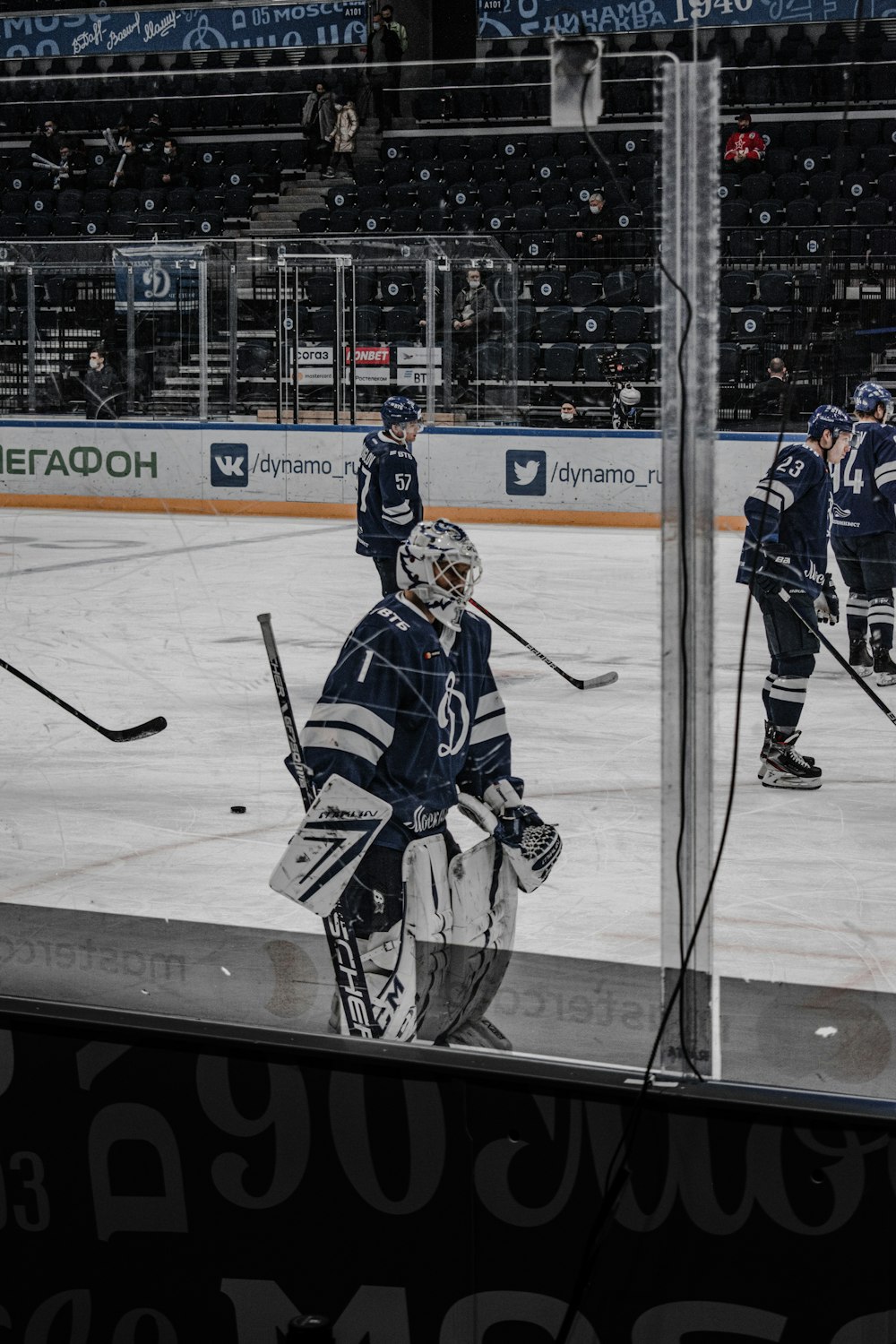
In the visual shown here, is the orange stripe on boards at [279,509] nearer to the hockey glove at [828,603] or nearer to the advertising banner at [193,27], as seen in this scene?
the hockey glove at [828,603]

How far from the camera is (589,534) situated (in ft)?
6.81

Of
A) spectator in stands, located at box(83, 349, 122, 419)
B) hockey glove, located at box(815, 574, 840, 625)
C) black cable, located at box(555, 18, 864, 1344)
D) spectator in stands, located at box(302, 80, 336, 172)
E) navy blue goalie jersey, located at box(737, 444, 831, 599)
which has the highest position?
spectator in stands, located at box(302, 80, 336, 172)

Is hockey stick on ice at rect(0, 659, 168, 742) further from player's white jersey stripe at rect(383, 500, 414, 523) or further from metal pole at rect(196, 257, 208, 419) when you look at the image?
player's white jersey stripe at rect(383, 500, 414, 523)

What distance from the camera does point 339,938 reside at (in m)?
1.98

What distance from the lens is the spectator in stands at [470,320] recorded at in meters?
2.32

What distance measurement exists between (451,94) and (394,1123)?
120 cm

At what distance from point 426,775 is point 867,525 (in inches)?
26.7

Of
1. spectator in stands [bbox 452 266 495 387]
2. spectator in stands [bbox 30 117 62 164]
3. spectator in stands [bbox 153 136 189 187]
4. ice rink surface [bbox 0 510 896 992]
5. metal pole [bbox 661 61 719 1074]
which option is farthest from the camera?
spectator in stands [bbox 153 136 189 187]

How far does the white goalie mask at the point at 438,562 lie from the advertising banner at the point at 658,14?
60 centimetres

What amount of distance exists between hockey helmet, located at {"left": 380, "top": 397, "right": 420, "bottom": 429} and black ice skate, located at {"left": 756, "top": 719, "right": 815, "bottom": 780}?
0.63m

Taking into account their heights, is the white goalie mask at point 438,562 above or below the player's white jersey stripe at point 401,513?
below

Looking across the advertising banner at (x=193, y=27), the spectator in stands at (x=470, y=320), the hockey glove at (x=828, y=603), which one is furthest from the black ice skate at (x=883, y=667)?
the advertising banner at (x=193, y=27)

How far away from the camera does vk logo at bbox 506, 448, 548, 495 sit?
2.10 meters

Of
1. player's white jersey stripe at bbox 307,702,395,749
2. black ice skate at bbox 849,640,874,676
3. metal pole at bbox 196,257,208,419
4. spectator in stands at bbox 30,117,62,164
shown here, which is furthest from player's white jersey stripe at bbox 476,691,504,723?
spectator in stands at bbox 30,117,62,164
